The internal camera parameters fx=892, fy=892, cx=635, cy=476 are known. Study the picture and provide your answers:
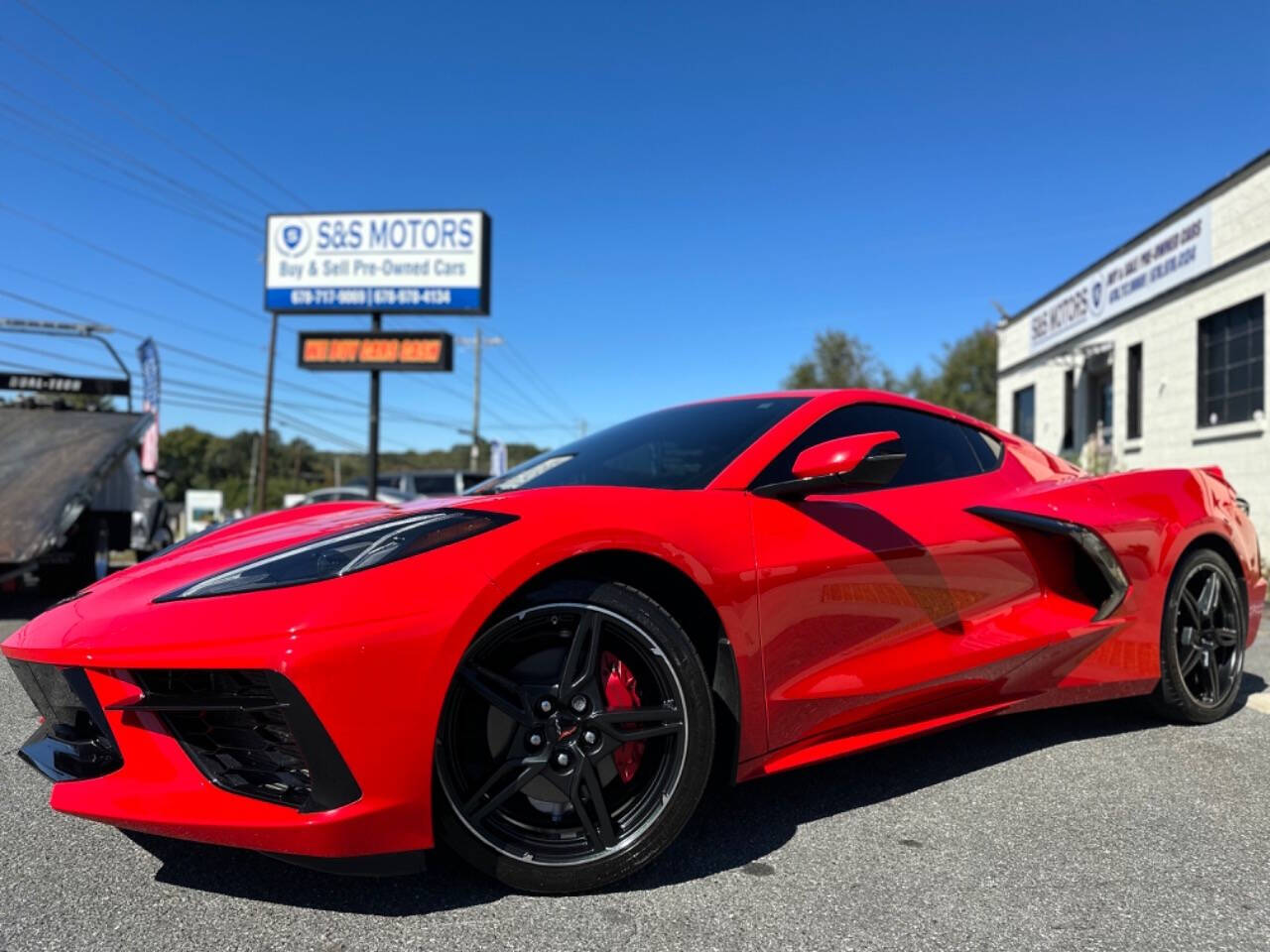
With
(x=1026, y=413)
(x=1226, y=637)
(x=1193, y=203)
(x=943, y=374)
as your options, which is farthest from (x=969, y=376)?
(x=1226, y=637)

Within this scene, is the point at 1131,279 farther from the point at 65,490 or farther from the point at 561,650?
the point at 561,650

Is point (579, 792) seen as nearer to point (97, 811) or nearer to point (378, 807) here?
point (378, 807)

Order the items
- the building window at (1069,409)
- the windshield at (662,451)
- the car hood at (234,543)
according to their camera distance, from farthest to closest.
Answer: the building window at (1069,409) → the windshield at (662,451) → the car hood at (234,543)

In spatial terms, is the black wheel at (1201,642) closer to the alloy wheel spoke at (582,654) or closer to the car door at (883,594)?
the car door at (883,594)

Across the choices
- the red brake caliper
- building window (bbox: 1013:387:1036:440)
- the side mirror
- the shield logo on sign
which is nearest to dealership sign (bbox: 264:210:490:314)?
the shield logo on sign

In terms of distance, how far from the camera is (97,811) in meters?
1.85

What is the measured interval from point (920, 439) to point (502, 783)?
1.92 metres

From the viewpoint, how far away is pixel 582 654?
2064 mm

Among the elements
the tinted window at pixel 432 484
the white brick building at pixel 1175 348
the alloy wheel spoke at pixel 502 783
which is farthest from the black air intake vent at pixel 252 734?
the tinted window at pixel 432 484

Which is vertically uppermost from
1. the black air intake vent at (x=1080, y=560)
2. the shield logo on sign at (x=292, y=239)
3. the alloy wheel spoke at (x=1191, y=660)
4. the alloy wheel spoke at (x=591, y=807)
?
the shield logo on sign at (x=292, y=239)

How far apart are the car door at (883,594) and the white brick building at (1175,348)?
10.2 metres

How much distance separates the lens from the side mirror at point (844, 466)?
2.34 meters

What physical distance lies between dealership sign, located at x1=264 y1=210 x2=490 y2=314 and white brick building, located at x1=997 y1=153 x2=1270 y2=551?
11042mm

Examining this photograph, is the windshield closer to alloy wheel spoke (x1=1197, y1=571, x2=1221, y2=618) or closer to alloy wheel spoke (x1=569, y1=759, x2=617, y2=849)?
alloy wheel spoke (x1=569, y1=759, x2=617, y2=849)
